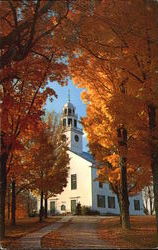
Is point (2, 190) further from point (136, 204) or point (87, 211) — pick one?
point (136, 204)

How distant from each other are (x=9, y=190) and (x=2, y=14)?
74.2 feet

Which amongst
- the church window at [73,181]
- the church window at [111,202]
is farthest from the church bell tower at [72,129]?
the church window at [111,202]

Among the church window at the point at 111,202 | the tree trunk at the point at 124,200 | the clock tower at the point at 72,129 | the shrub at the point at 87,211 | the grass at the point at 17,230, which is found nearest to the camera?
the grass at the point at 17,230

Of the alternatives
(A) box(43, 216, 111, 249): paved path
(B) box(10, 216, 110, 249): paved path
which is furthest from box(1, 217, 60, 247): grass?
(A) box(43, 216, 111, 249): paved path

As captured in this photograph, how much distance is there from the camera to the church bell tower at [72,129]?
4641 cm

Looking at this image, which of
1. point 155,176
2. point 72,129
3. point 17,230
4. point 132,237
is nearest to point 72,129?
point 72,129

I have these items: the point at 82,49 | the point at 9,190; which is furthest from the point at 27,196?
the point at 82,49

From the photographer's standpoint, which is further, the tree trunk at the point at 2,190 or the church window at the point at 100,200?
the church window at the point at 100,200

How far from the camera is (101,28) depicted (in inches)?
435

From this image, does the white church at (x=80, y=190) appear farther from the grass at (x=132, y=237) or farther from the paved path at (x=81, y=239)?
the grass at (x=132, y=237)

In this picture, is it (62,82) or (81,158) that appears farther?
(81,158)

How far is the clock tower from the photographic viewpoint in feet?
152

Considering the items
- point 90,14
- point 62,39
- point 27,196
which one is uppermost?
point 90,14

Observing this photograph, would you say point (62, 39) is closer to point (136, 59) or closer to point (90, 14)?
point (90, 14)
